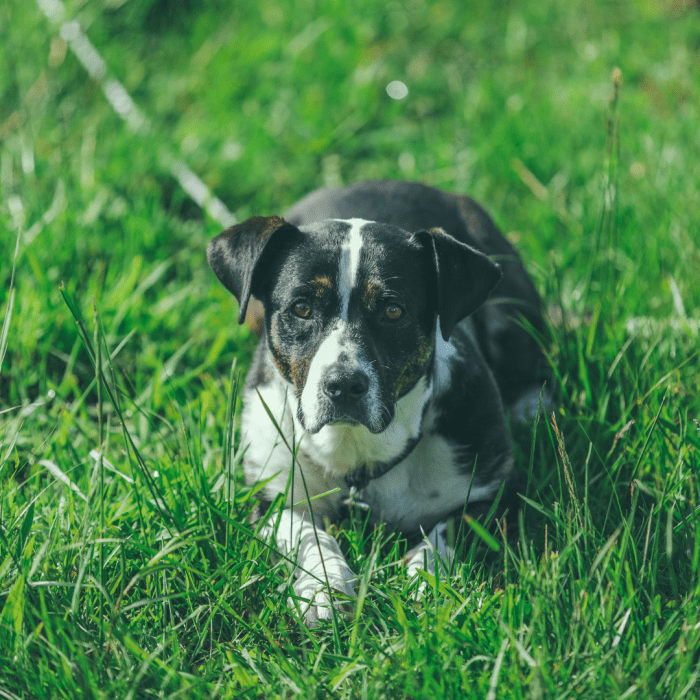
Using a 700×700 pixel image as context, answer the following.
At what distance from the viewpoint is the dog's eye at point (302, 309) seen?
2508 millimetres

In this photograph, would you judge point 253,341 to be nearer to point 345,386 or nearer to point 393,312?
point 393,312

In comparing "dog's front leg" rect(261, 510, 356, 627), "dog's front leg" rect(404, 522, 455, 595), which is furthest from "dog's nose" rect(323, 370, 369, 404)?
"dog's front leg" rect(404, 522, 455, 595)

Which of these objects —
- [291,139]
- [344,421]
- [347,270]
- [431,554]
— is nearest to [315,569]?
[431,554]

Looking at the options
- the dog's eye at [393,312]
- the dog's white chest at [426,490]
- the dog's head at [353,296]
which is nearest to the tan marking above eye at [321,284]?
the dog's head at [353,296]

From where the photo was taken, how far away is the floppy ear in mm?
2520

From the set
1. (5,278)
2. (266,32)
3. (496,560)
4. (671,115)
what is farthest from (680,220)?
(266,32)

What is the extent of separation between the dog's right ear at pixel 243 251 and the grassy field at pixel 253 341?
0.46 m

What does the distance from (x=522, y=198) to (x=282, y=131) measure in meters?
1.73

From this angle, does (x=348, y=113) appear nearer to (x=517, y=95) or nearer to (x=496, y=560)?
(x=517, y=95)

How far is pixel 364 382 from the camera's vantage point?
2.31m

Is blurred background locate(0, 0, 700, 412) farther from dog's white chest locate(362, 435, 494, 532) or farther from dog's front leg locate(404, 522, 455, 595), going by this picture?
dog's front leg locate(404, 522, 455, 595)

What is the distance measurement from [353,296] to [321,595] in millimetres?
932

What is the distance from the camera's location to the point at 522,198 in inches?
186

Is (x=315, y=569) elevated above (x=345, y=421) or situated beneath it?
situated beneath
